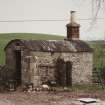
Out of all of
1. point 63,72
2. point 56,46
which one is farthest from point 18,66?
point 63,72

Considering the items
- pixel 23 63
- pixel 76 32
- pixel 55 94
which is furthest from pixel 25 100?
pixel 76 32

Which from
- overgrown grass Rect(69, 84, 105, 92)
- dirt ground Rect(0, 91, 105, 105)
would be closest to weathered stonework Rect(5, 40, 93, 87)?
overgrown grass Rect(69, 84, 105, 92)

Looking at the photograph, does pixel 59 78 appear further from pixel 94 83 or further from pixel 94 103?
pixel 94 103

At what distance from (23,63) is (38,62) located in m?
0.91

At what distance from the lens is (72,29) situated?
86.1 feet

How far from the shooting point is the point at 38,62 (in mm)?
23656

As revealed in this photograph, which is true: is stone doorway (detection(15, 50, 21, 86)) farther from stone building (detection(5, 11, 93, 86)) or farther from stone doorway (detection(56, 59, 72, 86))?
stone doorway (detection(56, 59, 72, 86))

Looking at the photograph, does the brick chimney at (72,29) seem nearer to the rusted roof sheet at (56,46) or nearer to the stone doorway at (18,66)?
the rusted roof sheet at (56,46)

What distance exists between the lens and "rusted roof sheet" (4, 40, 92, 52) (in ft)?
78.3

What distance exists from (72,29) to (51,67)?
11.3 ft

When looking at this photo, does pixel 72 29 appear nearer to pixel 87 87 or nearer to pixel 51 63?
pixel 51 63

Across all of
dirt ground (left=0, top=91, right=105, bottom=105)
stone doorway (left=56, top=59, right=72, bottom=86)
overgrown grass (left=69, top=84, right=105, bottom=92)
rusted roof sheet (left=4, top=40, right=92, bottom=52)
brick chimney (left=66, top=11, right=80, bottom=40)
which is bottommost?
dirt ground (left=0, top=91, right=105, bottom=105)

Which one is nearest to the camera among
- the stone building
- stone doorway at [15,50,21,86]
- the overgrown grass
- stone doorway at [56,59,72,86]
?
the overgrown grass

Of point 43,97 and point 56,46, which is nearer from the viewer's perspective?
point 43,97
